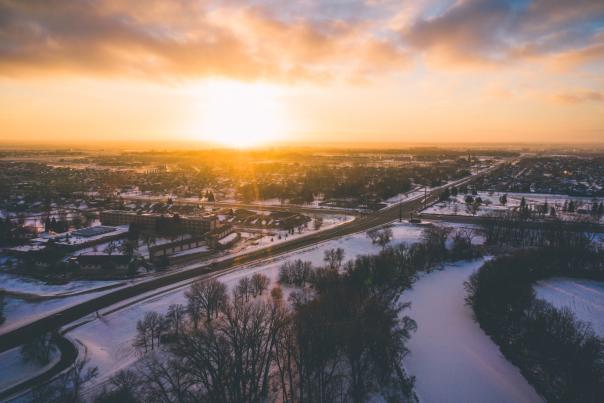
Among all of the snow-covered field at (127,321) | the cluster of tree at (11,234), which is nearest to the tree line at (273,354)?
the snow-covered field at (127,321)

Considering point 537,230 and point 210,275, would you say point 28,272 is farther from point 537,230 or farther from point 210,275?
point 537,230

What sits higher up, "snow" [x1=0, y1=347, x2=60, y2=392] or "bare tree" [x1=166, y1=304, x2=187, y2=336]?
"bare tree" [x1=166, y1=304, x2=187, y2=336]

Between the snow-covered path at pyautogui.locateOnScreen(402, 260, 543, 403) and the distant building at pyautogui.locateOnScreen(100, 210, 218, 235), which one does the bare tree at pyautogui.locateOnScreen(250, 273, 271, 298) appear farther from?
the distant building at pyautogui.locateOnScreen(100, 210, 218, 235)

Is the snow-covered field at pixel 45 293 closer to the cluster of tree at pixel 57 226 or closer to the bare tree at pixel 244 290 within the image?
the bare tree at pixel 244 290

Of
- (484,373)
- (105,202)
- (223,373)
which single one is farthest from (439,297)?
(105,202)

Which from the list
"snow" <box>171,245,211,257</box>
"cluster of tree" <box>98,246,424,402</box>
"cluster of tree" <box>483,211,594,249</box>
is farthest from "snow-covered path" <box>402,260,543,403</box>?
"snow" <box>171,245,211,257</box>

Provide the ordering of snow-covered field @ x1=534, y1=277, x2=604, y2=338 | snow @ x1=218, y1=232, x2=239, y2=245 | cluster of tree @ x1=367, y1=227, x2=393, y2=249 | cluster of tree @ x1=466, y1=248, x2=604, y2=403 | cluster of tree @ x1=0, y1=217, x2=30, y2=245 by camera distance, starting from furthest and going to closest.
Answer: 1. cluster of tree @ x1=0, y1=217, x2=30, y2=245
2. snow @ x1=218, y1=232, x2=239, y2=245
3. cluster of tree @ x1=367, y1=227, x2=393, y2=249
4. snow-covered field @ x1=534, y1=277, x2=604, y2=338
5. cluster of tree @ x1=466, y1=248, x2=604, y2=403
